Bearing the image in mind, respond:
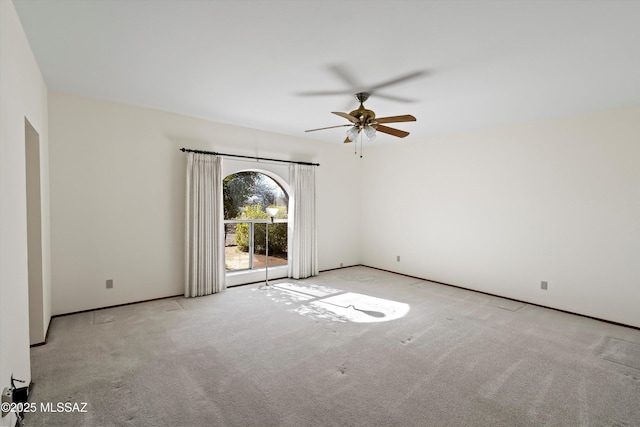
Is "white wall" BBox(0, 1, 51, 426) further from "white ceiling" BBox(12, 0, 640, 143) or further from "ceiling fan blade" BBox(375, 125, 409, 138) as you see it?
"ceiling fan blade" BBox(375, 125, 409, 138)

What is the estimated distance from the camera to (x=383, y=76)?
3020mm

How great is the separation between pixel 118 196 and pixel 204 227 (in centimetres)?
116

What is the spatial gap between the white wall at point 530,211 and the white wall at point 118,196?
342 centimetres

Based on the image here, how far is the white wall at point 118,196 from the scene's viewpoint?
365cm

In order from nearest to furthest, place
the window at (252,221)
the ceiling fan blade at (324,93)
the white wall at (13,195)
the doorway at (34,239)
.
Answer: the white wall at (13,195) < the doorway at (34,239) < the ceiling fan blade at (324,93) < the window at (252,221)

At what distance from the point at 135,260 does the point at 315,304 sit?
2523 millimetres

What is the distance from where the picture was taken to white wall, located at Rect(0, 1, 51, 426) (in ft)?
5.60

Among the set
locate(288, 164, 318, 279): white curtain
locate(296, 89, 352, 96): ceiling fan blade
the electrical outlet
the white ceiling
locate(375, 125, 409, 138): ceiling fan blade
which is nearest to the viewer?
the electrical outlet

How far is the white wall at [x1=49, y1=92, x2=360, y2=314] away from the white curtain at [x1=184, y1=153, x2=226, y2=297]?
162 mm

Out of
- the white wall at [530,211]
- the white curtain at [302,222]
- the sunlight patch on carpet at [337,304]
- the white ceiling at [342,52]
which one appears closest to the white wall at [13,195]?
the white ceiling at [342,52]

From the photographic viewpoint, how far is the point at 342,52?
258cm

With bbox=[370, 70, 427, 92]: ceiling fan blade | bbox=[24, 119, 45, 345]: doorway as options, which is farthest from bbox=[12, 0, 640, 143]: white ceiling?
bbox=[24, 119, 45, 345]: doorway

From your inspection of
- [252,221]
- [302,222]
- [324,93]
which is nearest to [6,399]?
[324,93]

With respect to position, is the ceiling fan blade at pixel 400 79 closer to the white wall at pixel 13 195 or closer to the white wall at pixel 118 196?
the white wall at pixel 118 196
